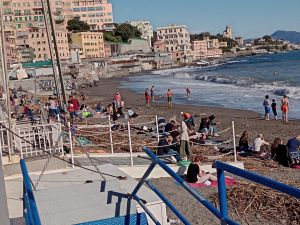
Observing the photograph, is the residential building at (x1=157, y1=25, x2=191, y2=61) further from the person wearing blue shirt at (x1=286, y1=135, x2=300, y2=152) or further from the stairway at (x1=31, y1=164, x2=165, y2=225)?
the stairway at (x1=31, y1=164, x2=165, y2=225)

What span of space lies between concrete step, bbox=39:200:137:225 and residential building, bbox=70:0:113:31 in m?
161

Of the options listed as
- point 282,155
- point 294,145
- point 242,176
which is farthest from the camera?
point 294,145

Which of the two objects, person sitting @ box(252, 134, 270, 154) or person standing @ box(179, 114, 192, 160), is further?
person sitting @ box(252, 134, 270, 154)

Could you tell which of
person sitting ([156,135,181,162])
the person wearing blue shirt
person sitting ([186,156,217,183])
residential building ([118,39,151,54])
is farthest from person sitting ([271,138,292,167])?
residential building ([118,39,151,54])

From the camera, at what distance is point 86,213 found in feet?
16.2

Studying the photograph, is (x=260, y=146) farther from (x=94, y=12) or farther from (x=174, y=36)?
(x=174, y=36)

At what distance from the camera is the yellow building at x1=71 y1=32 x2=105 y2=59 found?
132 m

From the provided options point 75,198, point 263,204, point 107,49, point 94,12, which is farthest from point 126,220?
point 94,12

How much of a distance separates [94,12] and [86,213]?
164 m

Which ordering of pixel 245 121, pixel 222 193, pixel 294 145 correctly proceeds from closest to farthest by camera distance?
pixel 222 193
pixel 294 145
pixel 245 121

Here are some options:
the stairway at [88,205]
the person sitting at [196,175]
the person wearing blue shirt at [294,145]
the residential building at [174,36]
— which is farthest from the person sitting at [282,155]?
the residential building at [174,36]

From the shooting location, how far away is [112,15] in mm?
167625

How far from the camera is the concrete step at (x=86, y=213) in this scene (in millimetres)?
4879

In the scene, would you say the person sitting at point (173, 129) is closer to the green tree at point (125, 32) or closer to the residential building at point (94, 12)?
the green tree at point (125, 32)
